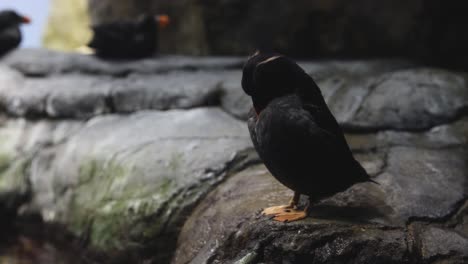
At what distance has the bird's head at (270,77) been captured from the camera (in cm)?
232

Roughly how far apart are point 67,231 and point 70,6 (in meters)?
10.3

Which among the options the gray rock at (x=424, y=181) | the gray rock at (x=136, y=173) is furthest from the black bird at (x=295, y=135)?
the gray rock at (x=136, y=173)

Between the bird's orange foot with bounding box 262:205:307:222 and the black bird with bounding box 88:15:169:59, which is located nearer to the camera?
the bird's orange foot with bounding box 262:205:307:222

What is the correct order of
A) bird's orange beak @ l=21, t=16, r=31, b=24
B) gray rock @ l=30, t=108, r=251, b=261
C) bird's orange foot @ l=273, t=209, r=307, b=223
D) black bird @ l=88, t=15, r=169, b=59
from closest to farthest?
1. bird's orange foot @ l=273, t=209, r=307, b=223
2. gray rock @ l=30, t=108, r=251, b=261
3. black bird @ l=88, t=15, r=169, b=59
4. bird's orange beak @ l=21, t=16, r=31, b=24

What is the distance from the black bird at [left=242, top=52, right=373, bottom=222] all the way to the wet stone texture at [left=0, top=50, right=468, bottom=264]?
0.15 meters

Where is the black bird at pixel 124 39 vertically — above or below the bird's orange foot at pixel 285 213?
above

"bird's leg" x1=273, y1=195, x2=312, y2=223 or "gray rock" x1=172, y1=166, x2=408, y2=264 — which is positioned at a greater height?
"bird's leg" x1=273, y1=195, x2=312, y2=223

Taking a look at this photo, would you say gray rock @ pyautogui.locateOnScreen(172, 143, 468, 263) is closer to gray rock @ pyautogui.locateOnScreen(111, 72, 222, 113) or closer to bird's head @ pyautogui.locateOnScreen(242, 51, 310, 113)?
bird's head @ pyautogui.locateOnScreen(242, 51, 310, 113)

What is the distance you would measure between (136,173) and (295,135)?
1.47 metres

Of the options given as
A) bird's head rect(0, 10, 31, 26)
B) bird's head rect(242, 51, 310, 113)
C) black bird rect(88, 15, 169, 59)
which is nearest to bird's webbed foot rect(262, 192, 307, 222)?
bird's head rect(242, 51, 310, 113)

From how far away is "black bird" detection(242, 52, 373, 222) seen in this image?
226 centimetres

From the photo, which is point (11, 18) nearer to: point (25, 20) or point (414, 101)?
point (25, 20)

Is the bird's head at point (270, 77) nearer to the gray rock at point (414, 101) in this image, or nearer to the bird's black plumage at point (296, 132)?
the bird's black plumage at point (296, 132)

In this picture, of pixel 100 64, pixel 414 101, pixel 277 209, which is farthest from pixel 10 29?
pixel 277 209
